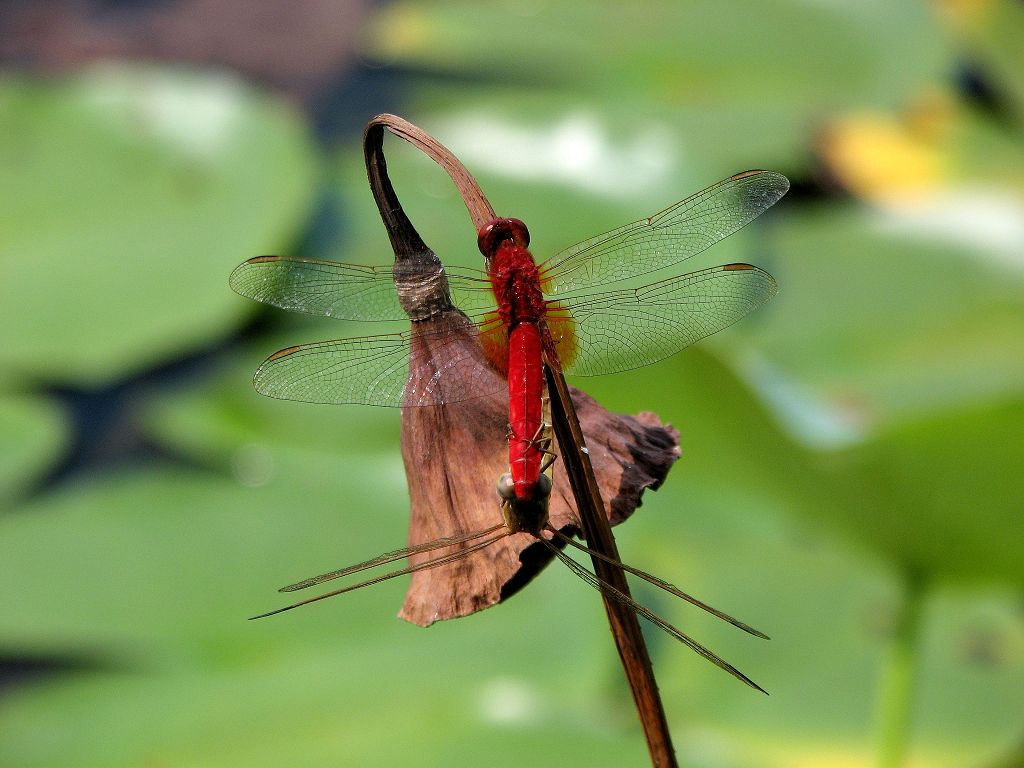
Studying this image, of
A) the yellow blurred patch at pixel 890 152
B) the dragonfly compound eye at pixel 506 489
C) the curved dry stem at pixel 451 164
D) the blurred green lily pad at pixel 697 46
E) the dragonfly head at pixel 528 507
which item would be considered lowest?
the dragonfly head at pixel 528 507

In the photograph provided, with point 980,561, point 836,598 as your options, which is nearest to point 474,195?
point 980,561

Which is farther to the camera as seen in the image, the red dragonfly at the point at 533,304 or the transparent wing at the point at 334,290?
the transparent wing at the point at 334,290

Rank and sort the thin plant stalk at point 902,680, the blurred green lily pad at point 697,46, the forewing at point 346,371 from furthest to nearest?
the blurred green lily pad at point 697,46 → the thin plant stalk at point 902,680 → the forewing at point 346,371

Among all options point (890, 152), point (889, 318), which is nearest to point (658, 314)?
point (889, 318)

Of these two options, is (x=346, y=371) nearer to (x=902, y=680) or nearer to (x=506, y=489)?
(x=506, y=489)

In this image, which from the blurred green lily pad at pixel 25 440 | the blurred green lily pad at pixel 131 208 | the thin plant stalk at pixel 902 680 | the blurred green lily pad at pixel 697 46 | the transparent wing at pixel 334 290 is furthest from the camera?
the blurred green lily pad at pixel 697 46

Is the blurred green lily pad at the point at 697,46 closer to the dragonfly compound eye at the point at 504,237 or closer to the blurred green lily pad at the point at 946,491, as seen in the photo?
the blurred green lily pad at the point at 946,491

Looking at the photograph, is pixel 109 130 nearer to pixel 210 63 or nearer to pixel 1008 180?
pixel 210 63

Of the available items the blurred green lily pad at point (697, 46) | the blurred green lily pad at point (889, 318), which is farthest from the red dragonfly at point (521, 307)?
the blurred green lily pad at point (697, 46)
